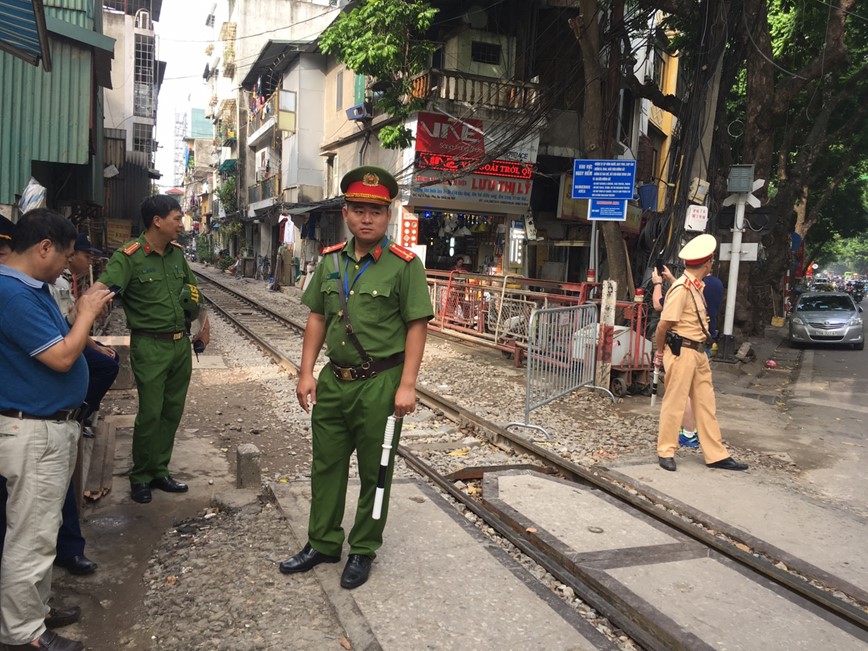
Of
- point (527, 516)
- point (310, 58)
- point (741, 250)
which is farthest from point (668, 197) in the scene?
point (310, 58)

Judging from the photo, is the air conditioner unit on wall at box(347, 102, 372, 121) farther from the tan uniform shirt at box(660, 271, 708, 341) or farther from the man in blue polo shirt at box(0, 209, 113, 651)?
the man in blue polo shirt at box(0, 209, 113, 651)

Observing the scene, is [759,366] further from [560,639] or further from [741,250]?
[560,639]

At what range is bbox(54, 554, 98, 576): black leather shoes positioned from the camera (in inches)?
137

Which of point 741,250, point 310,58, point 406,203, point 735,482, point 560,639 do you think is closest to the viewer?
point 560,639

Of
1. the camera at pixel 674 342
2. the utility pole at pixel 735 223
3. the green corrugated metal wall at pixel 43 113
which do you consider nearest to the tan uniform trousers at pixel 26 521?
the camera at pixel 674 342

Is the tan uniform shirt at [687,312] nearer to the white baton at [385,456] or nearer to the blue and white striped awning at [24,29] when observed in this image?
the white baton at [385,456]

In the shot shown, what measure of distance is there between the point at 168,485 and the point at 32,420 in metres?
2.14

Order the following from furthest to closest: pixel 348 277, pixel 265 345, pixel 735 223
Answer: pixel 735 223
pixel 265 345
pixel 348 277

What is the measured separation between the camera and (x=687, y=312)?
19.2ft

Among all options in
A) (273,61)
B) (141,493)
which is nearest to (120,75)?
(273,61)

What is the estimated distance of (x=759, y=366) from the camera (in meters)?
13.3

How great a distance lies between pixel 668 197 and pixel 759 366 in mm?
3860

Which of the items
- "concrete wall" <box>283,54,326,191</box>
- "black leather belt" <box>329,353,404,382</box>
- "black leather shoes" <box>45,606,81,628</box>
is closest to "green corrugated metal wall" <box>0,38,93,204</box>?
"black leather shoes" <box>45,606,81,628</box>

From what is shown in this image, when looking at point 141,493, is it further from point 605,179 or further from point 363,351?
point 605,179
